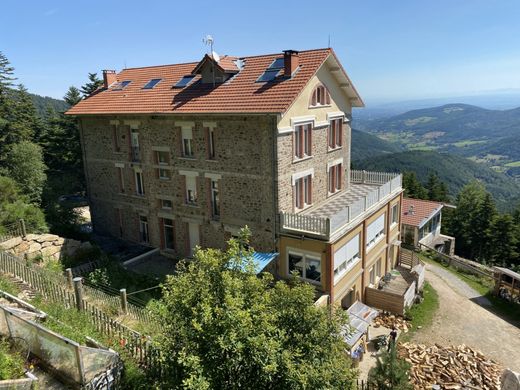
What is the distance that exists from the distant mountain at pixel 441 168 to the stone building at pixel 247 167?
4375 inches

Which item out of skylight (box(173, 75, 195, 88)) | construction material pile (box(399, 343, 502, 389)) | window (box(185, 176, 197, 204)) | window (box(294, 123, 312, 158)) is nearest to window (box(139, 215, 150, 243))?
window (box(185, 176, 197, 204))

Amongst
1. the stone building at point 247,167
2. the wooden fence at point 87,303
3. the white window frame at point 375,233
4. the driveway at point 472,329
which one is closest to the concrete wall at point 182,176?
the stone building at point 247,167

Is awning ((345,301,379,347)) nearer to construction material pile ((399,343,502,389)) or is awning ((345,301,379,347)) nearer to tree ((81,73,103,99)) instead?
construction material pile ((399,343,502,389))

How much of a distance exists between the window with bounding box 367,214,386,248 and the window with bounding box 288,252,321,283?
535 cm

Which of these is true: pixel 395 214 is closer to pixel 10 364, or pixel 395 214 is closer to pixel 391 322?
pixel 391 322

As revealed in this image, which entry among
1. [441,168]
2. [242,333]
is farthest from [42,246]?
[441,168]

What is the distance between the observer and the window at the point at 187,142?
Answer: 2259cm

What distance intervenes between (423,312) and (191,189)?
1592 centimetres

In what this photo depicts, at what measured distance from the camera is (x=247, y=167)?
20.5m

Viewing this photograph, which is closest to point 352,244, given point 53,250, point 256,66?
point 256,66

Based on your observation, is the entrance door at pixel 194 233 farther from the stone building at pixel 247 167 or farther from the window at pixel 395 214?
the window at pixel 395 214

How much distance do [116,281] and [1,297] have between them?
9.02 metres

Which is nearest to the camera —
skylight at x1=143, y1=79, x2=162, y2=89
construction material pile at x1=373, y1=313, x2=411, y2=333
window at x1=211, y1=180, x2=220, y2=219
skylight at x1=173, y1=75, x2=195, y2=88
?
construction material pile at x1=373, y1=313, x2=411, y2=333

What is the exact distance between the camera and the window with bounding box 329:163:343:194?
25.5 m
